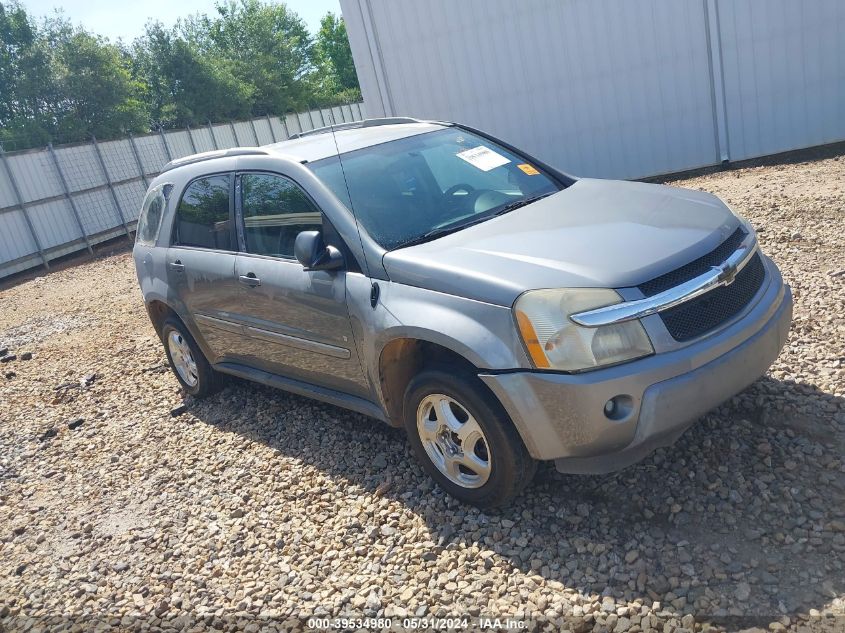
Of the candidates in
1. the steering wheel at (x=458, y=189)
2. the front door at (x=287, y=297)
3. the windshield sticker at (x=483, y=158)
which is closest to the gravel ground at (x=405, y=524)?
the front door at (x=287, y=297)

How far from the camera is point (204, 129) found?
76.5 feet

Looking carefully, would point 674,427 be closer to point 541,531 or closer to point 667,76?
point 541,531

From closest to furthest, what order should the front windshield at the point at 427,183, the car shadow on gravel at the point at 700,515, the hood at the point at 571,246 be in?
the car shadow on gravel at the point at 700,515
the hood at the point at 571,246
the front windshield at the point at 427,183

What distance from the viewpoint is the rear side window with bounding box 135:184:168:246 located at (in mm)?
5520

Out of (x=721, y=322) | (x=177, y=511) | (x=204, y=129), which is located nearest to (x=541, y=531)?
(x=721, y=322)

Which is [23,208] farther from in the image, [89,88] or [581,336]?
[581,336]

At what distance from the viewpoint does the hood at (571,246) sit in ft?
9.98

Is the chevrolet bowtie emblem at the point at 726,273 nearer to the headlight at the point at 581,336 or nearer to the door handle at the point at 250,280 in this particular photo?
the headlight at the point at 581,336

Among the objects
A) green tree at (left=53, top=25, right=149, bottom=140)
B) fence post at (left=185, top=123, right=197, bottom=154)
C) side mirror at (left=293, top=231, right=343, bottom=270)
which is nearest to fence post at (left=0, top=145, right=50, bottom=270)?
fence post at (left=185, top=123, right=197, bottom=154)

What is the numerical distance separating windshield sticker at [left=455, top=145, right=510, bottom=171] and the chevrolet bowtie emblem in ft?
5.48

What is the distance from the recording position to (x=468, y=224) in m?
3.87

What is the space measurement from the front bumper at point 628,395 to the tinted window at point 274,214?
1.60 metres

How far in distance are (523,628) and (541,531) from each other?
0.59 m

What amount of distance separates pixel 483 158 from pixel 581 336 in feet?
6.27
